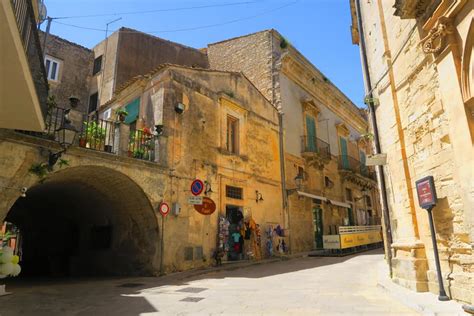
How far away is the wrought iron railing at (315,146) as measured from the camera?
19109mm

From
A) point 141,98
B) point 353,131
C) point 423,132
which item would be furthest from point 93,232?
point 353,131

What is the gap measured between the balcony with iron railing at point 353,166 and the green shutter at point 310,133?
3900mm

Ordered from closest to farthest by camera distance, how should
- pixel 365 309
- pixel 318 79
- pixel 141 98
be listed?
pixel 365 309 → pixel 141 98 → pixel 318 79

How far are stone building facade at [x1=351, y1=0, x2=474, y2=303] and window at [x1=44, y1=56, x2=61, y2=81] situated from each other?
729 inches

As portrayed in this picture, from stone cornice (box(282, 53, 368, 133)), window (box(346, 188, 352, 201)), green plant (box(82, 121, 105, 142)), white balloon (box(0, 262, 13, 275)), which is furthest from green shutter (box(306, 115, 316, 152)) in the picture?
white balloon (box(0, 262, 13, 275))

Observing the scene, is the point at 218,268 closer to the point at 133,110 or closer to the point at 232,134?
the point at 232,134

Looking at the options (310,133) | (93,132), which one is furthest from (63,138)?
(310,133)

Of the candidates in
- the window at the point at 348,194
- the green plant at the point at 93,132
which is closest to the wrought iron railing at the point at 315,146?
the window at the point at 348,194

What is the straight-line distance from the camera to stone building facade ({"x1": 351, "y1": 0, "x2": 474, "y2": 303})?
4.66 m

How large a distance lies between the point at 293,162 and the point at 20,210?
12.7 metres

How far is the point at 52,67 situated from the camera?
1981cm

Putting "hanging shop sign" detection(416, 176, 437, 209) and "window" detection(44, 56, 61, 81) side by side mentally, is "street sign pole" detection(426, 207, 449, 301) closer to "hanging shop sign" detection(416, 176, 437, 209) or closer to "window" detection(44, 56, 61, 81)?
"hanging shop sign" detection(416, 176, 437, 209)

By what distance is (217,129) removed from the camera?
43.9 feet

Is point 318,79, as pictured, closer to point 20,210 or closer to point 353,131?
point 353,131
